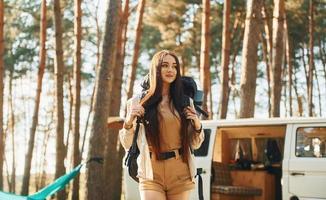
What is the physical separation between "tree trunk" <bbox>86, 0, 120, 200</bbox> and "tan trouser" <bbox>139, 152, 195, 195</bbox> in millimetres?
5550

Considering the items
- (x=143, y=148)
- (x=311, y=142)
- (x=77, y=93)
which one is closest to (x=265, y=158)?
(x=311, y=142)

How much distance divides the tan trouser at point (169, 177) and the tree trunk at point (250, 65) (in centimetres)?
812

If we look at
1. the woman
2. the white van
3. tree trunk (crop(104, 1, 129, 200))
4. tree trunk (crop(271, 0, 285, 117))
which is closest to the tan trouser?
the woman

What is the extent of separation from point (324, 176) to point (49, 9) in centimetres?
1875

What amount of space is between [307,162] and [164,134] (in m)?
3.75

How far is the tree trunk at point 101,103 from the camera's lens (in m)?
9.03

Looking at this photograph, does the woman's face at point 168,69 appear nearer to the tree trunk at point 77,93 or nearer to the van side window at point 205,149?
the van side window at point 205,149

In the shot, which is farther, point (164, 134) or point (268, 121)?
point (268, 121)

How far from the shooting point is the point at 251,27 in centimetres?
1191

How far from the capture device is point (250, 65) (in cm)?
1168

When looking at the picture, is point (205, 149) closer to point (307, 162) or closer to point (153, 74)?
point (307, 162)

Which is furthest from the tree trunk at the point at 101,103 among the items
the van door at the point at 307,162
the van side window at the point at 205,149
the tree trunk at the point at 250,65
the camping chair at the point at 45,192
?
the tree trunk at the point at 250,65

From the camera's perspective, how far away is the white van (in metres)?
6.90

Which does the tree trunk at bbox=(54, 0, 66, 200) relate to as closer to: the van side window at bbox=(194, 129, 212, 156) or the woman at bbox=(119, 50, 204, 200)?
the van side window at bbox=(194, 129, 212, 156)
